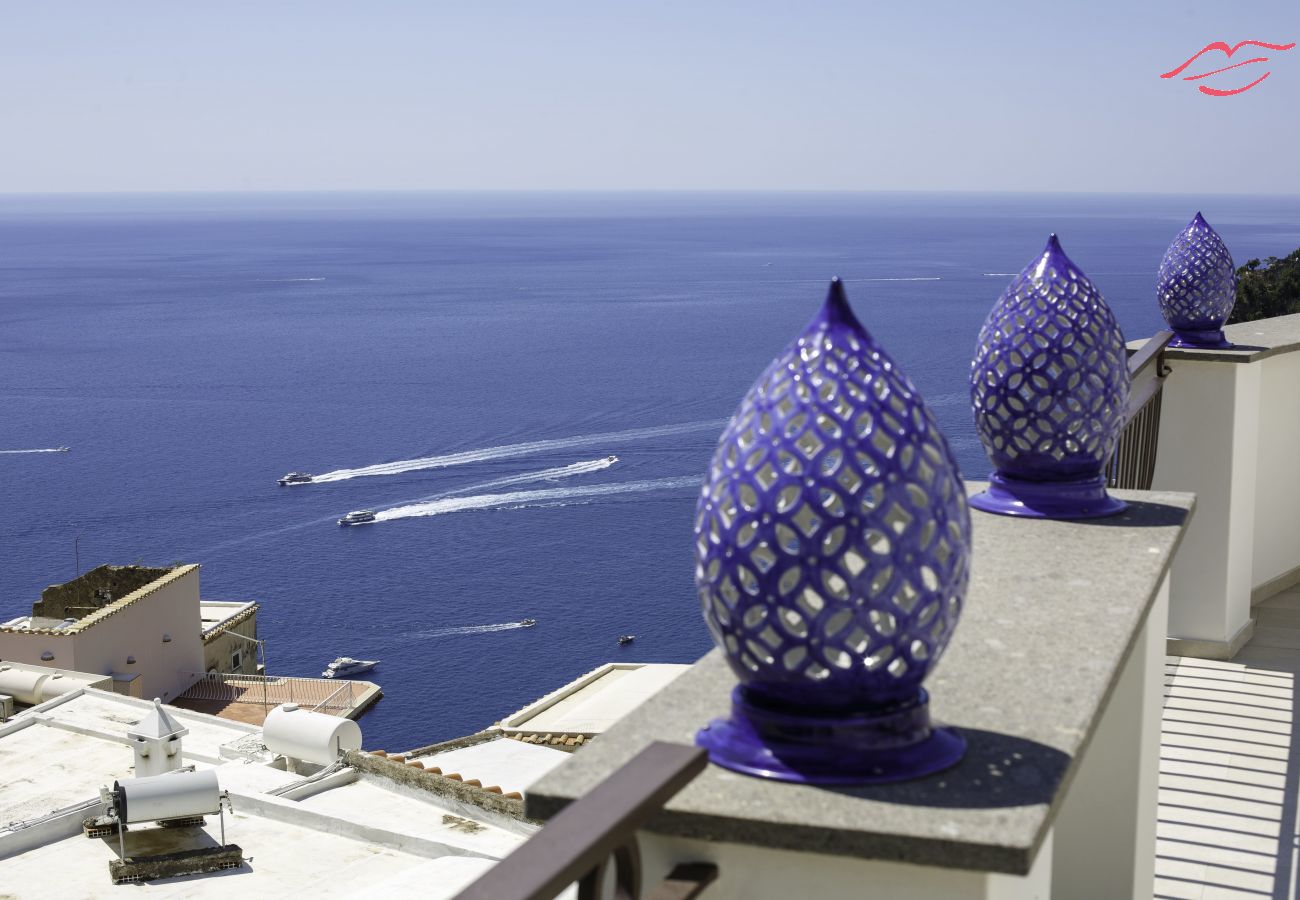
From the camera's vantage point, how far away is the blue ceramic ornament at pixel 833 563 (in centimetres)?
161

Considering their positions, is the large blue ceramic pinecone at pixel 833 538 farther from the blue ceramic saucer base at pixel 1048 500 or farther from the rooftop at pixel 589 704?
the rooftop at pixel 589 704

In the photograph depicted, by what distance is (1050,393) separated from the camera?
2.91 meters

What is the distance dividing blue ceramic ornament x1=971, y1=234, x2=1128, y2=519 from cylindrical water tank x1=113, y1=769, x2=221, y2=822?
1134 centimetres

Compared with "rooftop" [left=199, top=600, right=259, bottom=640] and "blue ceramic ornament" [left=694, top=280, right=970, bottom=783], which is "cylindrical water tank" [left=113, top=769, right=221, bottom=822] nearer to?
"blue ceramic ornament" [left=694, top=280, right=970, bottom=783]

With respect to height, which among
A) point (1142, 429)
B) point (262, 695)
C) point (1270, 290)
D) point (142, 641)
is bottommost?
point (262, 695)

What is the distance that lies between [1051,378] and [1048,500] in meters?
0.27

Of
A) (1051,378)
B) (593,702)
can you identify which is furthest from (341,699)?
(1051,378)

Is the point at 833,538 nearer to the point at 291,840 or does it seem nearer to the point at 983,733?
the point at 983,733

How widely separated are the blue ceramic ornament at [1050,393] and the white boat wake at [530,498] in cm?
4969

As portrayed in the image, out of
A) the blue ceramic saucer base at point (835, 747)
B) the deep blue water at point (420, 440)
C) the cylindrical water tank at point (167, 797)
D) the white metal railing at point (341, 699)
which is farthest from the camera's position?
the deep blue water at point (420, 440)

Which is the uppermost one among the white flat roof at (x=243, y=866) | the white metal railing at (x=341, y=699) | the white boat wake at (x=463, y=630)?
the white flat roof at (x=243, y=866)

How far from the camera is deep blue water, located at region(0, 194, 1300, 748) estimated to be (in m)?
42.7

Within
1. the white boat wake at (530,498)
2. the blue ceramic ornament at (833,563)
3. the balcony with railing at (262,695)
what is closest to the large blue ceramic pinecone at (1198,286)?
the blue ceramic ornament at (833,563)

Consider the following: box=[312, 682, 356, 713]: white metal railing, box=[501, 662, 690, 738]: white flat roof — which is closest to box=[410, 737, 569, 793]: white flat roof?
box=[501, 662, 690, 738]: white flat roof
